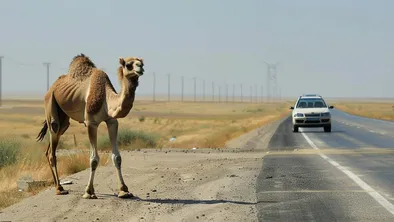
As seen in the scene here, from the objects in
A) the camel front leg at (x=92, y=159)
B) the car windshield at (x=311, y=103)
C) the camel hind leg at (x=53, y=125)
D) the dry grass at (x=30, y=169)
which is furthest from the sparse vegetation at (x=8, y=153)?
the car windshield at (x=311, y=103)

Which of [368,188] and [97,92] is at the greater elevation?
[97,92]

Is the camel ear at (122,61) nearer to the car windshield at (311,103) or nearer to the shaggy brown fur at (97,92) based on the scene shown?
the shaggy brown fur at (97,92)

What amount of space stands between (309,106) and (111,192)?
31.6 meters

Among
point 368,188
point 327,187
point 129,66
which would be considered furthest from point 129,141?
point 129,66

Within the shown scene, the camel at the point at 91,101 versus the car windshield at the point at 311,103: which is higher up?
the camel at the point at 91,101

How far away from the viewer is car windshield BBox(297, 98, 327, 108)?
46188mm

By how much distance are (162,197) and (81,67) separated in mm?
2861

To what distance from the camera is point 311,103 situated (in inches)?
1834

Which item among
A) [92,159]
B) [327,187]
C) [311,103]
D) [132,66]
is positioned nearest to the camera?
[132,66]

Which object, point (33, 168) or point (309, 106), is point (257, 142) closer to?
point (309, 106)

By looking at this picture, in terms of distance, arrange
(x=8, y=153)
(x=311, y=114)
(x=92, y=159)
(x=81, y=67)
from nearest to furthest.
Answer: (x=92, y=159) → (x=81, y=67) → (x=8, y=153) → (x=311, y=114)

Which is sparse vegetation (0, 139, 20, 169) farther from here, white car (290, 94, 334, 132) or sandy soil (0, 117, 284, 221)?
white car (290, 94, 334, 132)

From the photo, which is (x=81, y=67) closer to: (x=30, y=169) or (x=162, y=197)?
(x=162, y=197)

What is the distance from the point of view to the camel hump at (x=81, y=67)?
1520 centimetres
